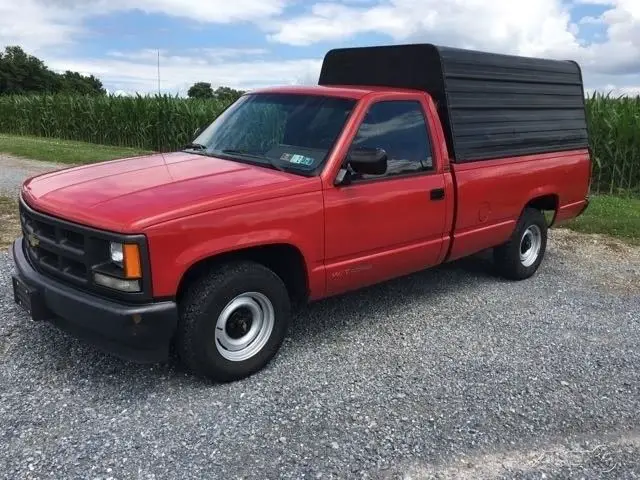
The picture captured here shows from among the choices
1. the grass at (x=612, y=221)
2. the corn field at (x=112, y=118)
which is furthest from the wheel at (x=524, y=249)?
the corn field at (x=112, y=118)

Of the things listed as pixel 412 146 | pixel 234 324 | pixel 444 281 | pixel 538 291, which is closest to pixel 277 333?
pixel 234 324

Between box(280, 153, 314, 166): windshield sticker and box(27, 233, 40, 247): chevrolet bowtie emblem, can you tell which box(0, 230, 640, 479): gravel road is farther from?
box(280, 153, 314, 166): windshield sticker

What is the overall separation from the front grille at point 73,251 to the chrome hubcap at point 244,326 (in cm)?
60

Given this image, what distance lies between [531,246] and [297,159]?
3263 millimetres

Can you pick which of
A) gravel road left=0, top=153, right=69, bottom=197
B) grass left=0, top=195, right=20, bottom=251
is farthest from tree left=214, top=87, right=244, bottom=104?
grass left=0, top=195, right=20, bottom=251

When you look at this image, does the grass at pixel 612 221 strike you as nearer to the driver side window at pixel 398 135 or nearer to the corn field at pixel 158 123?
the corn field at pixel 158 123

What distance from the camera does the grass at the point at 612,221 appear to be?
845cm

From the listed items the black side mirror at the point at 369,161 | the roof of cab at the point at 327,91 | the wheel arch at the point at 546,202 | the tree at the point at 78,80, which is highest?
the tree at the point at 78,80

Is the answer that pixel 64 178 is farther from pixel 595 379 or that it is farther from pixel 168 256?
pixel 595 379

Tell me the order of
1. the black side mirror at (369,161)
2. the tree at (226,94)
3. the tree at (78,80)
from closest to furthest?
the black side mirror at (369,161), the tree at (226,94), the tree at (78,80)

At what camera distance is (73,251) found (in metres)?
3.53

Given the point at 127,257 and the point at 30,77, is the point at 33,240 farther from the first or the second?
the point at 30,77

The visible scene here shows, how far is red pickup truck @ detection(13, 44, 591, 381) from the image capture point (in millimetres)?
3426

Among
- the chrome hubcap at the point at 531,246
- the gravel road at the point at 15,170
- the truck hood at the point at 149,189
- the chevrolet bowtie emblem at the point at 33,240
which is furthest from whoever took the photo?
the gravel road at the point at 15,170
